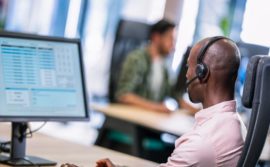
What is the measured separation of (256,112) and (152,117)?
293cm

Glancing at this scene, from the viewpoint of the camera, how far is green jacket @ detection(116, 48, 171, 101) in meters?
5.39

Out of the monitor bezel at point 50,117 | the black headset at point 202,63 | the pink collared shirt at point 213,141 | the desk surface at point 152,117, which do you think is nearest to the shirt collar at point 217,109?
the pink collared shirt at point 213,141

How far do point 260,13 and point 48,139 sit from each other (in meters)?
3.87

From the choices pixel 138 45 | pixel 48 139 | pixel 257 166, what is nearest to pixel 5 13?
pixel 138 45

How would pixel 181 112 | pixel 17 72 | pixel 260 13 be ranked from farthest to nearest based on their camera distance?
1. pixel 260 13
2. pixel 181 112
3. pixel 17 72

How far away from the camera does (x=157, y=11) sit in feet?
24.9

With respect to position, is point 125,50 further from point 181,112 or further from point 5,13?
point 5,13

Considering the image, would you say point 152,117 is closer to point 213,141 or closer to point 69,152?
point 69,152

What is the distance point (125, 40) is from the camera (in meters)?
5.71

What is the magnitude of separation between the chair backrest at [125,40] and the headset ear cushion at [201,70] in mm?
3494

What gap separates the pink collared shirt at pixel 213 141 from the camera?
2.04m

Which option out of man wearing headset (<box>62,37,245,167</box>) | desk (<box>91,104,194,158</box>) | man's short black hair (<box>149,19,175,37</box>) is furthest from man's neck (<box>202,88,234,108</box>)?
man's short black hair (<box>149,19,175,37</box>)

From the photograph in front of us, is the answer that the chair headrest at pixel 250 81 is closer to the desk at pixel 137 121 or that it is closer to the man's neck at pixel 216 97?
the man's neck at pixel 216 97

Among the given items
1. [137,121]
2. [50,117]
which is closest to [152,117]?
[137,121]
